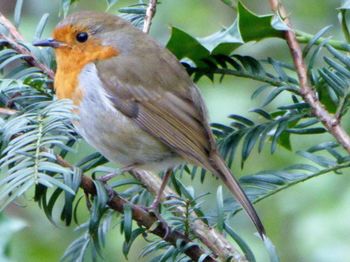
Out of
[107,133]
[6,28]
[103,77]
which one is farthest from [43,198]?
[103,77]

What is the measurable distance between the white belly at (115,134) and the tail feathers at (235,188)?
0.16 metres

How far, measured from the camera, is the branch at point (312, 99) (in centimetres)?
196

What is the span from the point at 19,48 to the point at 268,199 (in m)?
2.34

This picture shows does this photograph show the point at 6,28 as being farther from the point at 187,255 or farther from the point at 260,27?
the point at 187,255

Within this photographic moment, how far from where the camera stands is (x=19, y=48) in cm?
209

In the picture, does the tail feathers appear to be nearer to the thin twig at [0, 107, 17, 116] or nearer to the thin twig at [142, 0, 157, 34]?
the thin twig at [142, 0, 157, 34]

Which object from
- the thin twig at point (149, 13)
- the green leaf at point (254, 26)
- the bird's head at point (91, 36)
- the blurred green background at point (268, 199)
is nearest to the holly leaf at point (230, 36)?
the green leaf at point (254, 26)

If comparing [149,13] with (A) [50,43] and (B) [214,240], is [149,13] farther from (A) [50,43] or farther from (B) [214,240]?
(B) [214,240]

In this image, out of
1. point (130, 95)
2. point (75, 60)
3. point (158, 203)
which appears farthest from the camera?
point (75, 60)

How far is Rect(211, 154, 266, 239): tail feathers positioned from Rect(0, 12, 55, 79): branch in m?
0.49

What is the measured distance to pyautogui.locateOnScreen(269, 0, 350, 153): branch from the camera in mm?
1963

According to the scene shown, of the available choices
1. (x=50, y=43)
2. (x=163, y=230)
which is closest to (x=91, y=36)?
(x=50, y=43)

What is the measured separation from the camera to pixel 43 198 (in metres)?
1.77

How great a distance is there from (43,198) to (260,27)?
25.5 inches
